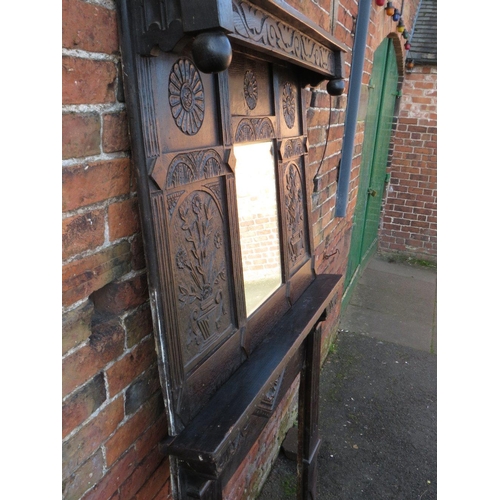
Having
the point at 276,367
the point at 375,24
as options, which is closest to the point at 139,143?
the point at 276,367

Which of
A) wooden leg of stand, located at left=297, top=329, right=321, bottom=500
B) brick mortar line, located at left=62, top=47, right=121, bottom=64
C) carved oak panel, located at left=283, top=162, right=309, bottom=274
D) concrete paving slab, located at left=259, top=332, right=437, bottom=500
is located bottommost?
concrete paving slab, located at left=259, top=332, right=437, bottom=500

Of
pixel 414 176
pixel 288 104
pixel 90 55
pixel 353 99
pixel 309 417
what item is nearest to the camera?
pixel 90 55

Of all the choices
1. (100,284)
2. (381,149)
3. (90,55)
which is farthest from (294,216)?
(381,149)

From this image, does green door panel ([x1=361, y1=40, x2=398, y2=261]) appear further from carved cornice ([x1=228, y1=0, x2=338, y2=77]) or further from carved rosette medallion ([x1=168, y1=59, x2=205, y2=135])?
carved rosette medallion ([x1=168, y1=59, x2=205, y2=135])

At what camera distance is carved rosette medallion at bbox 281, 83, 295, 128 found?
167cm

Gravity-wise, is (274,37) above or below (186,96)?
above

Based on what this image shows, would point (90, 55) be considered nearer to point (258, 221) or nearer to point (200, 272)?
point (200, 272)

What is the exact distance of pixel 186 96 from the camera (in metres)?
1.07

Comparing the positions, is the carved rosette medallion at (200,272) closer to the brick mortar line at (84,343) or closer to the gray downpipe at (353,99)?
the brick mortar line at (84,343)

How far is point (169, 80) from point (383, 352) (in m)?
3.42

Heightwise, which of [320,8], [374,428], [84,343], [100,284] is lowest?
[374,428]

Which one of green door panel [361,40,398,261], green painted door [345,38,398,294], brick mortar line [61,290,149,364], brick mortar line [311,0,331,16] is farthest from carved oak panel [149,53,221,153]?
green door panel [361,40,398,261]

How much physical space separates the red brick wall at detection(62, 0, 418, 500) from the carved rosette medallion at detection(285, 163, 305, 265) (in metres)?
0.73

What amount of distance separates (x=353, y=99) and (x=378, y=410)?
211 cm
